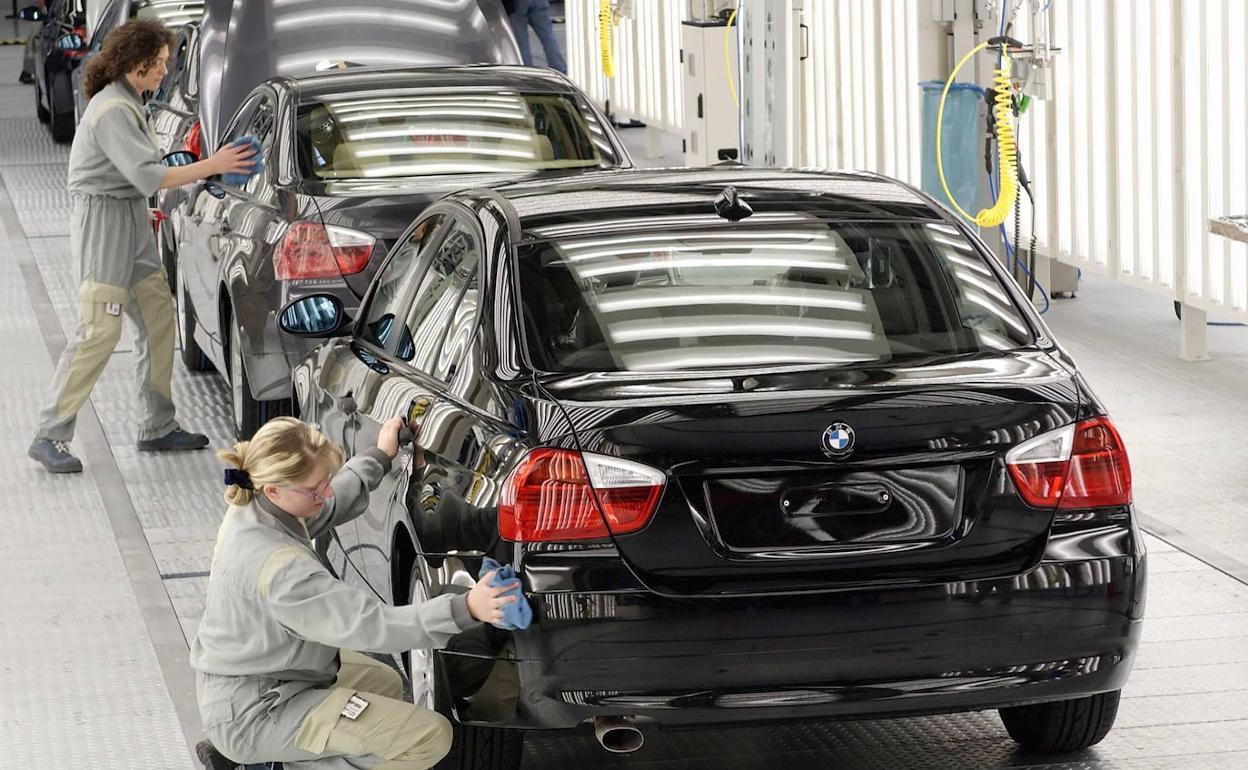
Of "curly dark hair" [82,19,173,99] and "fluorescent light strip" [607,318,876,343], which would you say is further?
"curly dark hair" [82,19,173,99]

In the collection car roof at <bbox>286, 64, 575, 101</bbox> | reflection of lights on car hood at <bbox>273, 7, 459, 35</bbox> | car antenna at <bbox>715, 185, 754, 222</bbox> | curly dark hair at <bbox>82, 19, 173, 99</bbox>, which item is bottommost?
car antenna at <bbox>715, 185, 754, 222</bbox>

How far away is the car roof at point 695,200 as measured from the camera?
4891mm

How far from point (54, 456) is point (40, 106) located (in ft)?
47.1

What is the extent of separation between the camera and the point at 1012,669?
422 cm

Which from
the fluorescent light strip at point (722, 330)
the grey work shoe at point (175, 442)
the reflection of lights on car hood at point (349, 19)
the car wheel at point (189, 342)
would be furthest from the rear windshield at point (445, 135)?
the fluorescent light strip at point (722, 330)

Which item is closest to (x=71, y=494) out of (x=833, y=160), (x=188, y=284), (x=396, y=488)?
(x=188, y=284)

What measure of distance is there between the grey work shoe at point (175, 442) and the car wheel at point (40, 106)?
12.8 metres

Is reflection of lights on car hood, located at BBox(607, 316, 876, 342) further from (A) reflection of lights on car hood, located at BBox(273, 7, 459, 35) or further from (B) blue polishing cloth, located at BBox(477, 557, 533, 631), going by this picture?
(A) reflection of lights on car hood, located at BBox(273, 7, 459, 35)

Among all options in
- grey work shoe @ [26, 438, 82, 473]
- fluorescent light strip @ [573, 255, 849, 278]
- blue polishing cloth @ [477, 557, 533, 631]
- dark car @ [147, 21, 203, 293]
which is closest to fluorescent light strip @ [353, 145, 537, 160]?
grey work shoe @ [26, 438, 82, 473]

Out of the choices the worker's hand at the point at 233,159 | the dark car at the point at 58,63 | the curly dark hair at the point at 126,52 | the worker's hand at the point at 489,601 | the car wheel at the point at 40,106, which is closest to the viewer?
the worker's hand at the point at 489,601

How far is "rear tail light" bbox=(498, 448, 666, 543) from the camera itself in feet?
13.4

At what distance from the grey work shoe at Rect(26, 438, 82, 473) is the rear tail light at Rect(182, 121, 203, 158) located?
2401mm

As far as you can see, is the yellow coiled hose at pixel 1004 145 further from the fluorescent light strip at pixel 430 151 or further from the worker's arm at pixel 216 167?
the worker's arm at pixel 216 167

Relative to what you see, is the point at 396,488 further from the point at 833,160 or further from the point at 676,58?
the point at 676,58
